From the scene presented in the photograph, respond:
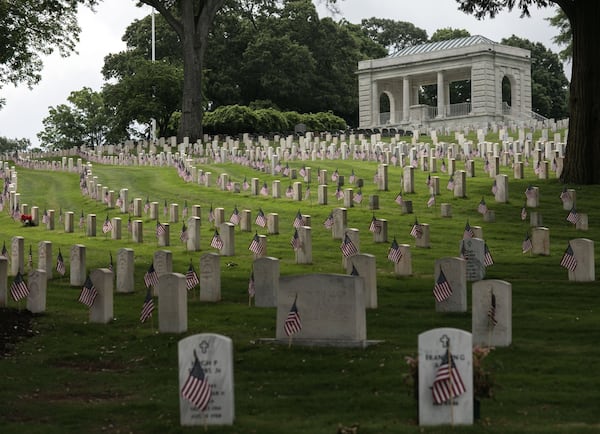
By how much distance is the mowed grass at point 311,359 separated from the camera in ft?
35.3

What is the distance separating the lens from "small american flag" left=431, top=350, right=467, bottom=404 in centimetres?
1002

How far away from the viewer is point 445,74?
7694cm

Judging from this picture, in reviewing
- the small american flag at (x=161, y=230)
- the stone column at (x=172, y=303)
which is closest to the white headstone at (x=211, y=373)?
the stone column at (x=172, y=303)

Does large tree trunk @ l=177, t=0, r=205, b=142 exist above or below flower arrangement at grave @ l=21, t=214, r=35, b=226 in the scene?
above

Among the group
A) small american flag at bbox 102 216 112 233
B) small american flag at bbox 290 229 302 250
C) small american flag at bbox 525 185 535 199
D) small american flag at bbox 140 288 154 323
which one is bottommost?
small american flag at bbox 140 288 154 323

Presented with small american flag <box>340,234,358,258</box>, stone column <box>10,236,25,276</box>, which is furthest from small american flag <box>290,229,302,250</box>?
stone column <box>10,236,25,276</box>

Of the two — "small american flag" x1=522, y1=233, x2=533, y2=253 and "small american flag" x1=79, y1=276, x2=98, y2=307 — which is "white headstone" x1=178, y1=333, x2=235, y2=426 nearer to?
"small american flag" x1=79, y1=276, x2=98, y2=307

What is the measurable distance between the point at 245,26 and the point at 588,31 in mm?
51888

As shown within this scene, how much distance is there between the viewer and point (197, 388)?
33.7 ft

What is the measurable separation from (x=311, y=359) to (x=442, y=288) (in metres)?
3.02

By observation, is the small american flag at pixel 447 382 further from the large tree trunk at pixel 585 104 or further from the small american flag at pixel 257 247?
the large tree trunk at pixel 585 104

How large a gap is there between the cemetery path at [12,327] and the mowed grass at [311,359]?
0.14 meters

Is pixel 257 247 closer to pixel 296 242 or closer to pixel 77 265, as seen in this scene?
pixel 296 242

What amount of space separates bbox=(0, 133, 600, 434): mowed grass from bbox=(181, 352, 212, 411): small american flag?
356 mm
